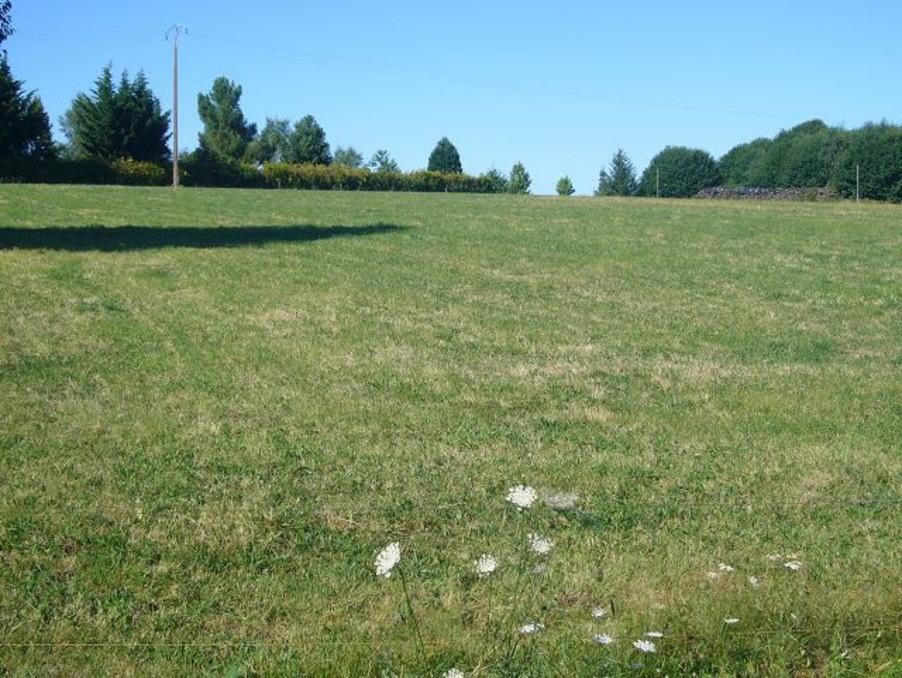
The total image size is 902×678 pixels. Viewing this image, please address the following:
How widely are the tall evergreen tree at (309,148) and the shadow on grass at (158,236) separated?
68140mm

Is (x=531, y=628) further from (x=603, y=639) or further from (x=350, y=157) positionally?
(x=350, y=157)

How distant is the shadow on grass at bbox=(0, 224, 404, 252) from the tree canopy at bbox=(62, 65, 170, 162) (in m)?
41.6

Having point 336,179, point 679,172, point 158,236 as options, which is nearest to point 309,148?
point 336,179

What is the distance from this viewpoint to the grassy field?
406 cm

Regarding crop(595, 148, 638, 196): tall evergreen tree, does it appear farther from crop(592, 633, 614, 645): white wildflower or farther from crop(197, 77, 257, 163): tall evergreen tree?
crop(592, 633, 614, 645): white wildflower

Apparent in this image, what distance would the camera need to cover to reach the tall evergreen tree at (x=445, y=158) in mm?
104375

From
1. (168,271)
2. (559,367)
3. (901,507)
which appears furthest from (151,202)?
(901,507)

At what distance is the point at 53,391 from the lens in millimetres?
8602

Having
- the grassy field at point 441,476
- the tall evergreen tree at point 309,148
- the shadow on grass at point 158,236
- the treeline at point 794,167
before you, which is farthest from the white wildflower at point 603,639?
the tall evergreen tree at point 309,148

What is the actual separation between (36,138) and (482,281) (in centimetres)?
5100

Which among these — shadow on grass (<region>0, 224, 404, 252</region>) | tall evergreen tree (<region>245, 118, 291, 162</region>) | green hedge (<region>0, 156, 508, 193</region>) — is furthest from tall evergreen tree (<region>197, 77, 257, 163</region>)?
shadow on grass (<region>0, 224, 404, 252</region>)

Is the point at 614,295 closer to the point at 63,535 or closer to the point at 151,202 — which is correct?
the point at 63,535

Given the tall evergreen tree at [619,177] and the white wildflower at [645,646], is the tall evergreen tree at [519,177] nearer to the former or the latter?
the tall evergreen tree at [619,177]

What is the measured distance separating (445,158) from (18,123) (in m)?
53.1
